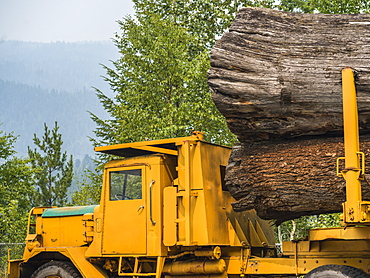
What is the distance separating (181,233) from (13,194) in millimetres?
17445

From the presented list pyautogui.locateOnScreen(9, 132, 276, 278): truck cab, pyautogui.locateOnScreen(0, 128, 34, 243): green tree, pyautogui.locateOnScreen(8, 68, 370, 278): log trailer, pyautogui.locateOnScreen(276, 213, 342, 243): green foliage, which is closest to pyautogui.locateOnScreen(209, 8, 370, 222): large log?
pyautogui.locateOnScreen(8, 68, 370, 278): log trailer

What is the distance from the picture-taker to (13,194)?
24.2 m

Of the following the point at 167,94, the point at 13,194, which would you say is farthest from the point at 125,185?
the point at 13,194

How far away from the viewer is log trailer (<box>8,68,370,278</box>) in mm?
7543

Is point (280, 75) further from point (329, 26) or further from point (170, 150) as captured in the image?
point (170, 150)

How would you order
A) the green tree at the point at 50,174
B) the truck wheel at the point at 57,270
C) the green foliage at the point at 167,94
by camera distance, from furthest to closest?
the green tree at the point at 50,174, the green foliage at the point at 167,94, the truck wheel at the point at 57,270

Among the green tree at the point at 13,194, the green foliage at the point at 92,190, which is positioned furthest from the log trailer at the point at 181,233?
the green tree at the point at 13,194

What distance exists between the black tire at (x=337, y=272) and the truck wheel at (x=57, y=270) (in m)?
3.71

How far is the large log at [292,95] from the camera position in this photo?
7.08 m

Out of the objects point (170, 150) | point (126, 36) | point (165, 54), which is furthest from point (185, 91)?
point (170, 150)

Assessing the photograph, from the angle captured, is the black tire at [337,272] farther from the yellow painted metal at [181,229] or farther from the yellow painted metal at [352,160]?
the yellow painted metal at [352,160]

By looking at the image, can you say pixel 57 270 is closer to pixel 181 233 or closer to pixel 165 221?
pixel 165 221

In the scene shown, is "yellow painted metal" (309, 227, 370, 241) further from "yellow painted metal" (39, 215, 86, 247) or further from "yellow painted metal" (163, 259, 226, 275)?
"yellow painted metal" (39, 215, 86, 247)

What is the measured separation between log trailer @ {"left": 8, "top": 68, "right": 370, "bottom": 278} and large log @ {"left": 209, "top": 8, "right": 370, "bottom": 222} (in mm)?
393
